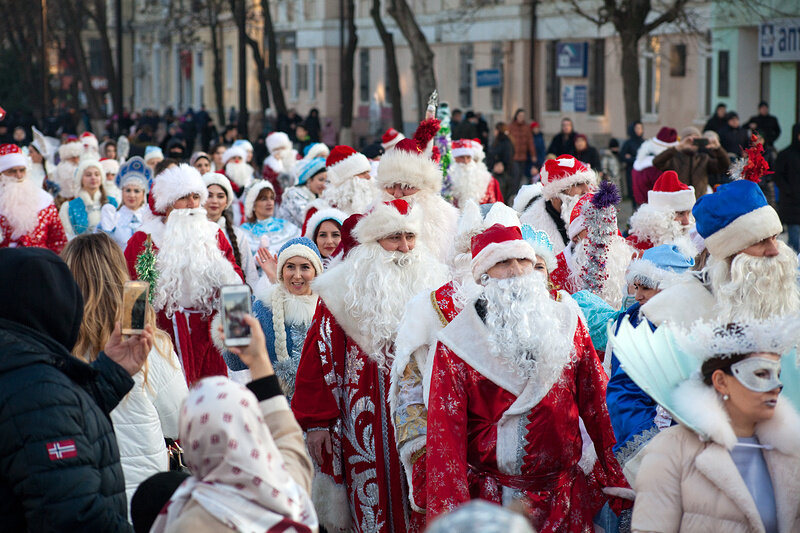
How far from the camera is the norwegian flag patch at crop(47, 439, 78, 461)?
334 cm

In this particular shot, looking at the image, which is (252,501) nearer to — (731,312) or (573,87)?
(731,312)

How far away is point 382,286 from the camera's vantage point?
239 inches

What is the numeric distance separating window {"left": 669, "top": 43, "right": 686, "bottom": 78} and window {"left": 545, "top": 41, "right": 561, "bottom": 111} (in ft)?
19.7

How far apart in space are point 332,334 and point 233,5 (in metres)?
32.6

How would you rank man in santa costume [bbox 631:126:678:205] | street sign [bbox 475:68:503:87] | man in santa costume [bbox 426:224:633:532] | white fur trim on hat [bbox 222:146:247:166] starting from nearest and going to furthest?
man in santa costume [bbox 426:224:633:532] → man in santa costume [bbox 631:126:678:205] → white fur trim on hat [bbox 222:146:247:166] → street sign [bbox 475:68:503:87]

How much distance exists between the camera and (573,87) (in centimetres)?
3731

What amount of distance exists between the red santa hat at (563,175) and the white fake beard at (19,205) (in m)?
4.65

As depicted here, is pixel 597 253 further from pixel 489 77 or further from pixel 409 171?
pixel 489 77

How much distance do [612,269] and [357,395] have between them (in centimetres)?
227

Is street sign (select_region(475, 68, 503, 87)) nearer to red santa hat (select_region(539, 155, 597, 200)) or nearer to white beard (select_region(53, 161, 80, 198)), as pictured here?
white beard (select_region(53, 161, 80, 198))

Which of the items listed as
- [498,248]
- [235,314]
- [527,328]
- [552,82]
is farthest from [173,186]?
[552,82]

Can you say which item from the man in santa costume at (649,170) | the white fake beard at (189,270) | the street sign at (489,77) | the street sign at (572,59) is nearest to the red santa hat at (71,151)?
the man in santa costume at (649,170)

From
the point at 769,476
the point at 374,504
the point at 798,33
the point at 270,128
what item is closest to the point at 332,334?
the point at 374,504

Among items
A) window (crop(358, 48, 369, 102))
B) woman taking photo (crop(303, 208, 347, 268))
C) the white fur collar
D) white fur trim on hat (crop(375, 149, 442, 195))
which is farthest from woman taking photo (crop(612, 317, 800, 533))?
window (crop(358, 48, 369, 102))
